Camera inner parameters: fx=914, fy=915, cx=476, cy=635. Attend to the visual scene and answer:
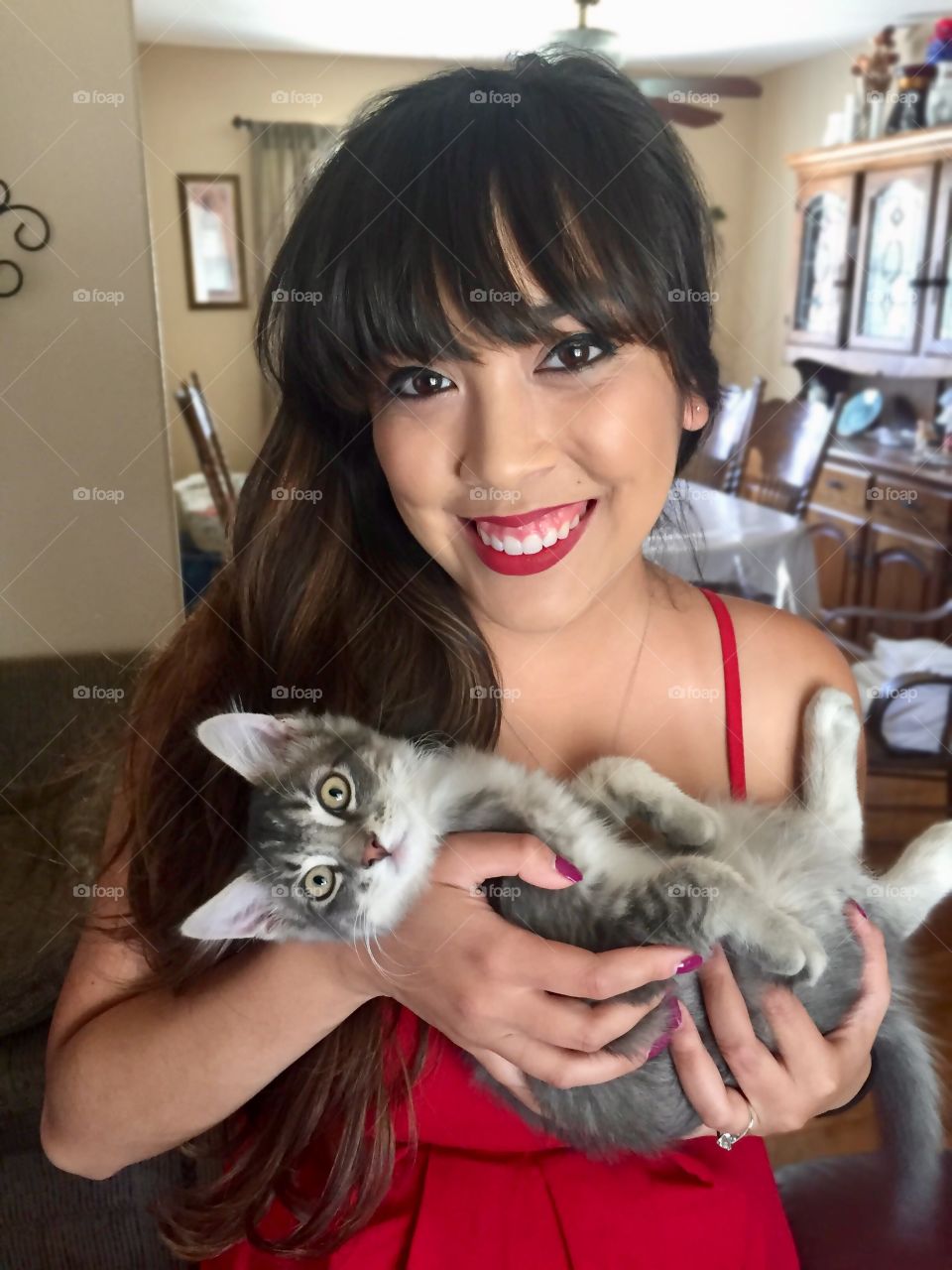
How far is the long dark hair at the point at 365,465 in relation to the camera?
827mm

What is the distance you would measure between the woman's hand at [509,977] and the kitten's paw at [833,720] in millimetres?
406

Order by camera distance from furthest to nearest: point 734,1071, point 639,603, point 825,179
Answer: point 825,179, point 639,603, point 734,1071

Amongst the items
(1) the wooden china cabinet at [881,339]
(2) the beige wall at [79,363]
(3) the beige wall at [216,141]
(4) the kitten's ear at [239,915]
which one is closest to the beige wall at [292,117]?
(3) the beige wall at [216,141]

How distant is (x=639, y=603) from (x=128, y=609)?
1644mm

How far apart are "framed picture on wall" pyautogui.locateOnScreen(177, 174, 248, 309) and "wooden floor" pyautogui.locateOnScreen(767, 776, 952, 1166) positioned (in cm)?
509

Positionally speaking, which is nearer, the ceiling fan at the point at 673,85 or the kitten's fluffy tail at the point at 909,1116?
the kitten's fluffy tail at the point at 909,1116

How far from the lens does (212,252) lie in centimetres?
618

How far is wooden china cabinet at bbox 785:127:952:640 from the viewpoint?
4.14m

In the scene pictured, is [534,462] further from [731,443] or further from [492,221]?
[731,443]

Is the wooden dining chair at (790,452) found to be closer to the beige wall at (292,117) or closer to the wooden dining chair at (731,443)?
the wooden dining chair at (731,443)

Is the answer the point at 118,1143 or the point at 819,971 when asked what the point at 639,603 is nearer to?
the point at 819,971

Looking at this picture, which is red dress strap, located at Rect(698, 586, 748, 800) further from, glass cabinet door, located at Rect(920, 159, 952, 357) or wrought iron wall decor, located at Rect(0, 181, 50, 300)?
glass cabinet door, located at Rect(920, 159, 952, 357)

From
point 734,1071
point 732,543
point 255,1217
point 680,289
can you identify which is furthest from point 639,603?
point 732,543

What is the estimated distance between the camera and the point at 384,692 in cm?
108
